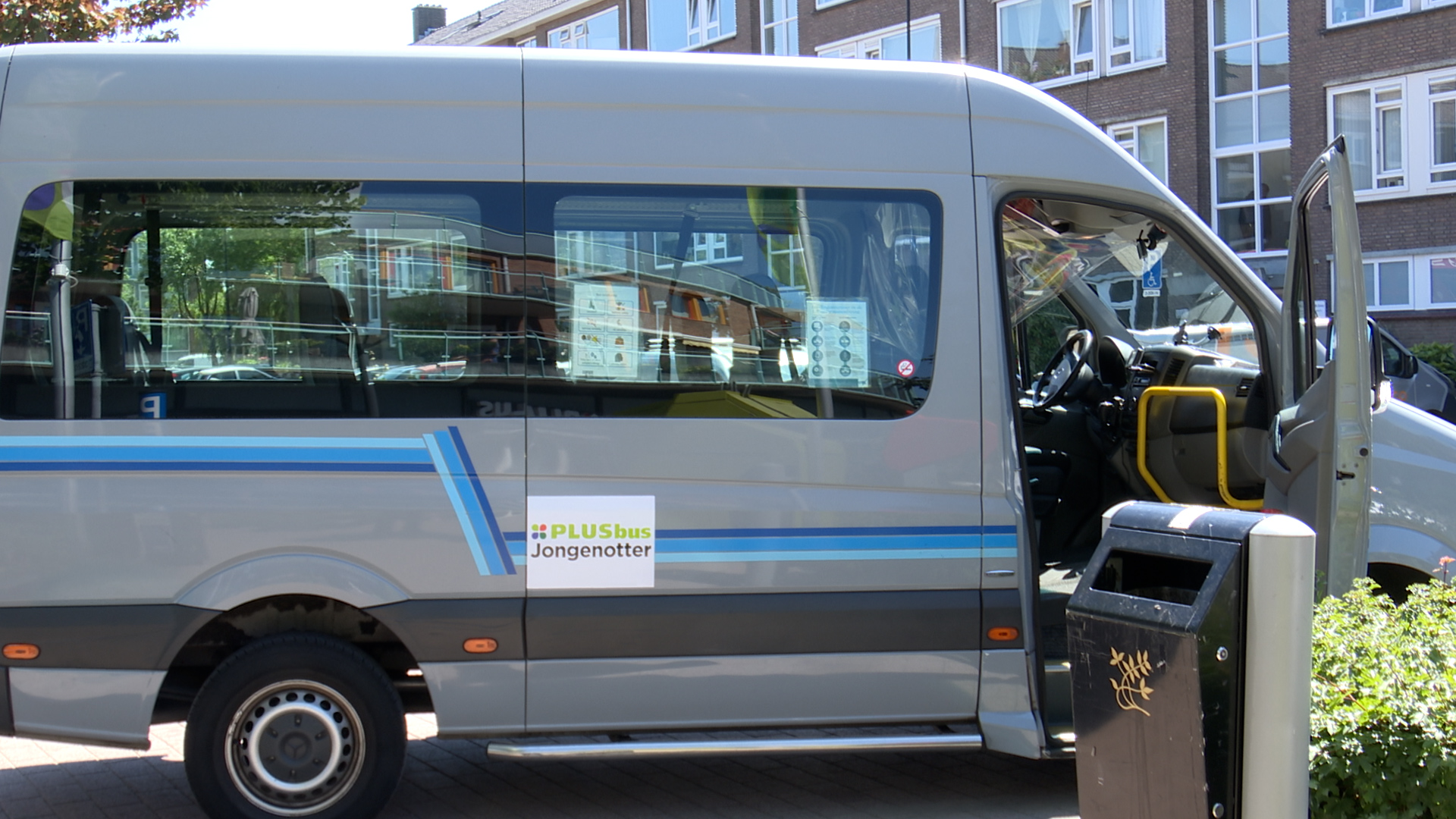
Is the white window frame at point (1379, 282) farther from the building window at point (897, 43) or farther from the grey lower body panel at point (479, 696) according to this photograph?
A: the grey lower body panel at point (479, 696)

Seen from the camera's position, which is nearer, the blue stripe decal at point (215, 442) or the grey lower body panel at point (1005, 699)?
the blue stripe decal at point (215, 442)

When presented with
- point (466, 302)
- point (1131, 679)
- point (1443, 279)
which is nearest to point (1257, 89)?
point (1443, 279)

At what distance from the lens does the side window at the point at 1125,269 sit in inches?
193

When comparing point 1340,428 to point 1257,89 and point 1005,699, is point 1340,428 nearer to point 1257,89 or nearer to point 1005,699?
point 1005,699

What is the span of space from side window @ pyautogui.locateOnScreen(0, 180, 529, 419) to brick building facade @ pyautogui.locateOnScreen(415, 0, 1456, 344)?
20.7 metres

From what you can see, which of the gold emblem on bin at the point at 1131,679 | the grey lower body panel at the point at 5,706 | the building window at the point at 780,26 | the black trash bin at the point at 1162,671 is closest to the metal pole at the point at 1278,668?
the black trash bin at the point at 1162,671

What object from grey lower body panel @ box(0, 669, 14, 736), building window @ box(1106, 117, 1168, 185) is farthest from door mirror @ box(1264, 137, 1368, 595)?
building window @ box(1106, 117, 1168, 185)

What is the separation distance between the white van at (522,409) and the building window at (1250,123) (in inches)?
802

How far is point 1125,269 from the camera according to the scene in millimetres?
5598

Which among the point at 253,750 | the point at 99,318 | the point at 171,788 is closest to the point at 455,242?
the point at 99,318

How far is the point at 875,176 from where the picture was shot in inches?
172

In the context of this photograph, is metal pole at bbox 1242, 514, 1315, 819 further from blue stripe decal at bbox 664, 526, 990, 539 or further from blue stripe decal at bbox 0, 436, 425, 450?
blue stripe decal at bbox 0, 436, 425, 450

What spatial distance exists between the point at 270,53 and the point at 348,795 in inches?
98.3

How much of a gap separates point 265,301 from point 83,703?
144 centimetres
